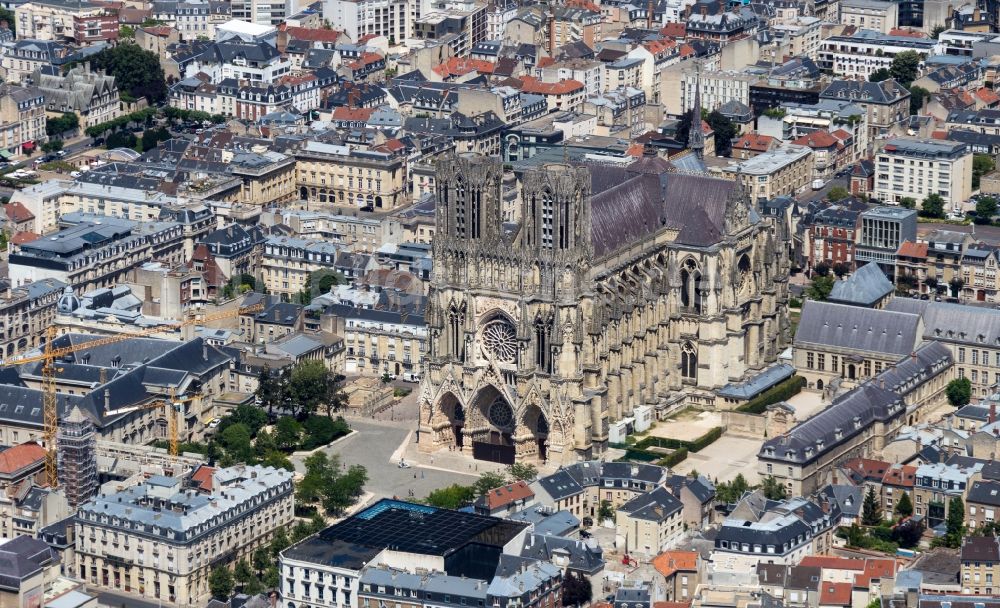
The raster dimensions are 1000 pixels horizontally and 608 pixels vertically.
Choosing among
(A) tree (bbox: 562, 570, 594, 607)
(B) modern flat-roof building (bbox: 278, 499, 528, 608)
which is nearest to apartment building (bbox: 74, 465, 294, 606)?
(B) modern flat-roof building (bbox: 278, 499, 528, 608)

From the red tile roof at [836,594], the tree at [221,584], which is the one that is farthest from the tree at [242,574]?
the red tile roof at [836,594]

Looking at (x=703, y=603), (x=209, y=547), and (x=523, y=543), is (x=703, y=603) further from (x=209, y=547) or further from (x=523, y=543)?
(x=209, y=547)

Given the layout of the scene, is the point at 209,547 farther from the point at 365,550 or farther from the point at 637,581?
the point at 637,581

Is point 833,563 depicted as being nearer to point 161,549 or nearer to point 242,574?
point 242,574

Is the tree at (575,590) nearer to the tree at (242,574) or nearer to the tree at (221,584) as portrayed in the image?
the tree at (242,574)

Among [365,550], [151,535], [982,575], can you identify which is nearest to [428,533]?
[365,550]
